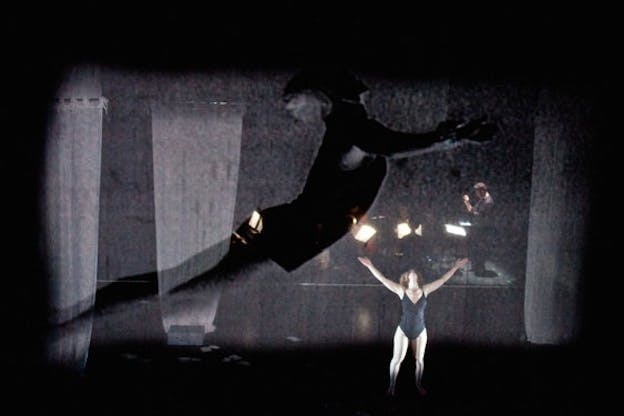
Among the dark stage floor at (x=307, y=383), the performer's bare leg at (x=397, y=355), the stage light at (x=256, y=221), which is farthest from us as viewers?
the stage light at (x=256, y=221)

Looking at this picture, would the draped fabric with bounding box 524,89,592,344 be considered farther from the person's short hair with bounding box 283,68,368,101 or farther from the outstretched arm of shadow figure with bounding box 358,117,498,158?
the person's short hair with bounding box 283,68,368,101

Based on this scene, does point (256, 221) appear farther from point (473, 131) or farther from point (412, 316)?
point (473, 131)

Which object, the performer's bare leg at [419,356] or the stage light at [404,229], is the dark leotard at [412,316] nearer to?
the performer's bare leg at [419,356]

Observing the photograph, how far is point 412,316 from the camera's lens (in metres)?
3.31

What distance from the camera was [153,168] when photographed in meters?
3.85

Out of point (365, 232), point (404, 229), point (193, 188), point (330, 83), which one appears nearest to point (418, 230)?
point (404, 229)

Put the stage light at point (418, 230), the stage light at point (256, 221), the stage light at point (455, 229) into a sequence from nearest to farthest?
the stage light at point (256, 221) → the stage light at point (455, 229) → the stage light at point (418, 230)

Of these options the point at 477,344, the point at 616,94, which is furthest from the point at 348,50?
the point at 477,344

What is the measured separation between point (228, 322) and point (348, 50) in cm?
221

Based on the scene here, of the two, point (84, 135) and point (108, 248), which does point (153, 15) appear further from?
point (108, 248)

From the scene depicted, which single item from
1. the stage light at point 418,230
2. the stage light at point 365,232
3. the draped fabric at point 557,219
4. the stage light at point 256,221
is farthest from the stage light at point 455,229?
the stage light at point 256,221

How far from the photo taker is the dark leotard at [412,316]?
329cm

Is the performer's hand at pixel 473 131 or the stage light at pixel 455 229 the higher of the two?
the performer's hand at pixel 473 131

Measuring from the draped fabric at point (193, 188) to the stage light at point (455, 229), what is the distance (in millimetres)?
1757
